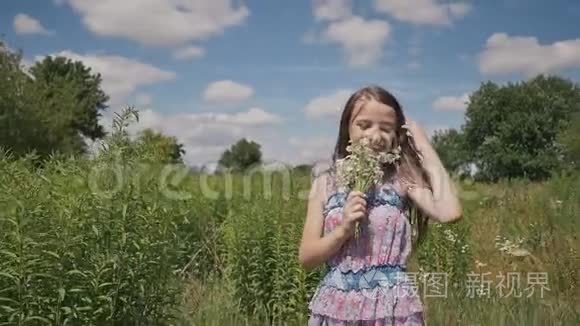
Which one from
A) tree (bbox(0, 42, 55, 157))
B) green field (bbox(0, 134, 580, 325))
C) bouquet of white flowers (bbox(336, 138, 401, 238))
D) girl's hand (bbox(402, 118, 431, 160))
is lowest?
green field (bbox(0, 134, 580, 325))

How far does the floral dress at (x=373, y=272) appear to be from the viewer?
2381 millimetres

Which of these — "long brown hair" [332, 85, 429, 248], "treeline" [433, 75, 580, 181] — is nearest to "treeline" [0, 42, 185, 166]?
"long brown hair" [332, 85, 429, 248]

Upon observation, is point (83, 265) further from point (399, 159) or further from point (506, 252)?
point (506, 252)

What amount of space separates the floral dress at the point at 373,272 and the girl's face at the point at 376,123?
6.3 inches

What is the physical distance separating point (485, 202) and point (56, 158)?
24.1 ft

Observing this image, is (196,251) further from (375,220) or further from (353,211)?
(353,211)

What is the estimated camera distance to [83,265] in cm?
338

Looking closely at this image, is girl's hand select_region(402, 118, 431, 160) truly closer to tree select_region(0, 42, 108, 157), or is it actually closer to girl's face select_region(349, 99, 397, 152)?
girl's face select_region(349, 99, 397, 152)

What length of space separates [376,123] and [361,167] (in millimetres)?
224

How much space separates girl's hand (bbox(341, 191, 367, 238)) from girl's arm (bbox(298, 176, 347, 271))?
0.02 m

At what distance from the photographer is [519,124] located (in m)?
40.5

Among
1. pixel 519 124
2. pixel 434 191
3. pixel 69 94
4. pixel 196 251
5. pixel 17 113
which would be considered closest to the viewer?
pixel 434 191

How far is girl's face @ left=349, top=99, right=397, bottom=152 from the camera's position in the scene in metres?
2.51

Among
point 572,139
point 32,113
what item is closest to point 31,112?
point 32,113
